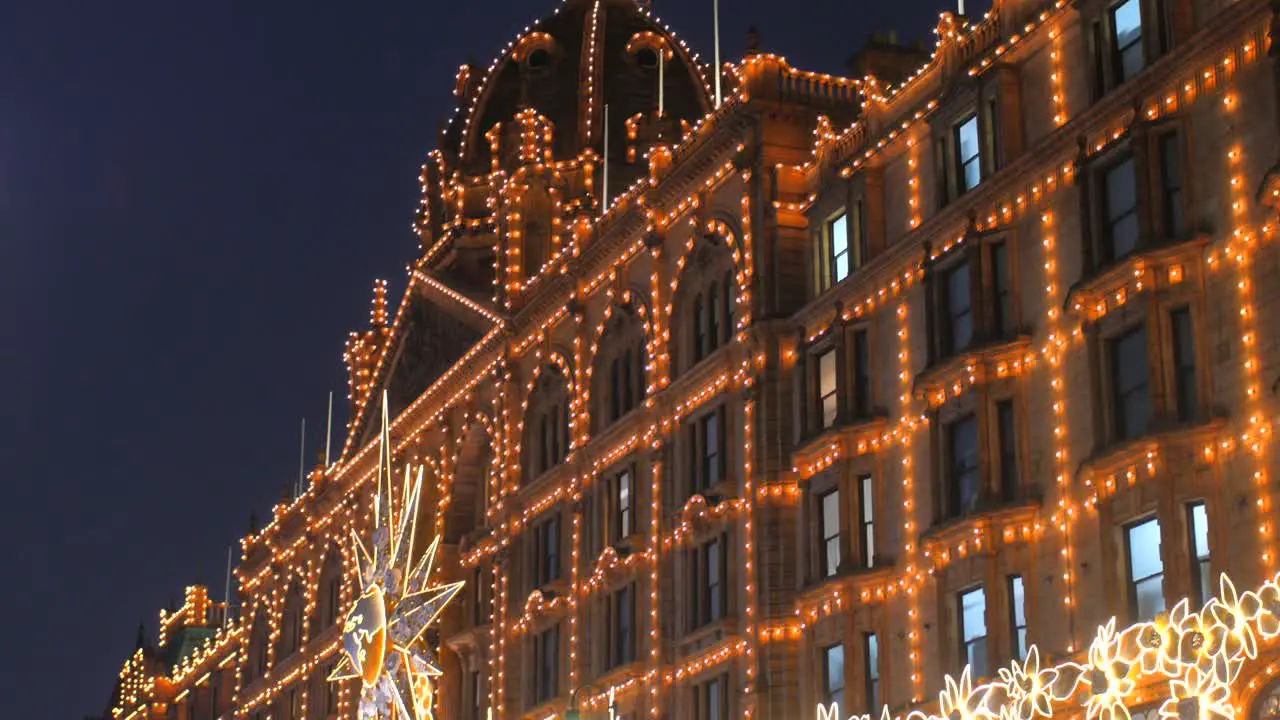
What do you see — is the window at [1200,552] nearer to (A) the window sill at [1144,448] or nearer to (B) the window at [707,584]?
(A) the window sill at [1144,448]

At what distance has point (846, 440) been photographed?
147 feet

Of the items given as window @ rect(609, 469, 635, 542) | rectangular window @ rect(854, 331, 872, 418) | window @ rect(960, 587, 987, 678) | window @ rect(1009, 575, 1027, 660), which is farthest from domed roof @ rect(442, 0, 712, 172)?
window @ rect(1009, 575, 1027, 660)

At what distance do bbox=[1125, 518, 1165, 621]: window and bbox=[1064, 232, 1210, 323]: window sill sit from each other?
12.9 ft

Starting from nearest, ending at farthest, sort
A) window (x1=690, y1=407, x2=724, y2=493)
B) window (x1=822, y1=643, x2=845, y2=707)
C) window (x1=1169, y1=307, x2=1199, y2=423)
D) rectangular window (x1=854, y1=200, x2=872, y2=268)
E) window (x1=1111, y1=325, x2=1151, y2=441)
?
window (x1=1169, y1=307, x2=1199, y2=423)
window (x1=1111, y1=325, x2=1151, y2=441)
window (x1=822, y1=643, x2=845, y2=707)
rectangular window (x1=854, y1=200, x2=872, y2=268)
window (x1=690, y1=407, x2=724, y2=493)

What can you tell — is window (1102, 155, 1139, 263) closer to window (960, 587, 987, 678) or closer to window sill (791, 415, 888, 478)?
window (960, 587, 987, 678)

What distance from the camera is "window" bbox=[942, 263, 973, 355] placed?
41594 millimetres

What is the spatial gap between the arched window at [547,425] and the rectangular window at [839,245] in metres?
15.9

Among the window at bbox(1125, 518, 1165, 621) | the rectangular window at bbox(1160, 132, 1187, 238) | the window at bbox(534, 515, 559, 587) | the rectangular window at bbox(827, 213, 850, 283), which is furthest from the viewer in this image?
the window at bbox(534, 515, 559, 587)

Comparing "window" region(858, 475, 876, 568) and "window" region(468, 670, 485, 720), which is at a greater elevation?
"window" region(468, 670, 485, 720)

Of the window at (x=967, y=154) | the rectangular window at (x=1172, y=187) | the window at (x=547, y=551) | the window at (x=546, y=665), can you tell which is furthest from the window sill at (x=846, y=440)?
the window at (x=547, y=551)

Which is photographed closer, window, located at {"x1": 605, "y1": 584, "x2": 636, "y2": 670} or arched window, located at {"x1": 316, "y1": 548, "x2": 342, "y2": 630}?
window, located at {"x1": 605, "y1": 584, "x2": 636, "y2": 670}

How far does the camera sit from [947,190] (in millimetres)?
42719

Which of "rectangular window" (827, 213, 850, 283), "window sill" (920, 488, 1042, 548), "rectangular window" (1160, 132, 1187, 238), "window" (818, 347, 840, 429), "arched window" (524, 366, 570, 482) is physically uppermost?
"arched window" (524, 366, 570, 482)

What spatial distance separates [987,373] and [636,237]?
62.1ft
